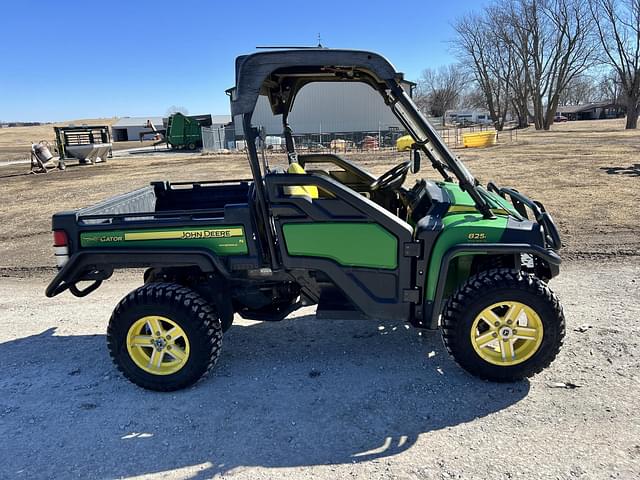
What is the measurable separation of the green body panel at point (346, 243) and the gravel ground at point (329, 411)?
3.01 ft

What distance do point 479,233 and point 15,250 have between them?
7.83 m

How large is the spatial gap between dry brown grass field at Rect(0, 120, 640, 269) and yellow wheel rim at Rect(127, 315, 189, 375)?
5.37 ft

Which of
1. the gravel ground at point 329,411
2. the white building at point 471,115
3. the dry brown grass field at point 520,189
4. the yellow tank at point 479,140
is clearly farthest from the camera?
the white building at point 471,115

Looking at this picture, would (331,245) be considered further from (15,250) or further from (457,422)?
(15,250)

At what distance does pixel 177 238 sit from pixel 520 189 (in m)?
10.4

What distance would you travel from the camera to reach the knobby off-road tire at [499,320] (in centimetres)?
332

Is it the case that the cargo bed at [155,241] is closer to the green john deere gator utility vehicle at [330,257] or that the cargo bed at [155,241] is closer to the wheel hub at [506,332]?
the green john deere gator utility vehicle at [330,257]

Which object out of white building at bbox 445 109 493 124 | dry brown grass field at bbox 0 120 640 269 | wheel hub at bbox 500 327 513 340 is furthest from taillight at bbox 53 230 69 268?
white building at bbox 445 109 493 124

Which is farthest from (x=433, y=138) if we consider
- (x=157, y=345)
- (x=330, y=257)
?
(x=157, y=345)

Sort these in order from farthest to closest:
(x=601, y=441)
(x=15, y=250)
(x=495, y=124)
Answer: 1. (x=495, y=124)
2. (x=15, y=250)
3. (x=601, y=441)

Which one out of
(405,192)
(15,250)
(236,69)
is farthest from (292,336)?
(15,250)

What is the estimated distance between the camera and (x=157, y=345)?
355 centimetres

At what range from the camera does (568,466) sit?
104 inches

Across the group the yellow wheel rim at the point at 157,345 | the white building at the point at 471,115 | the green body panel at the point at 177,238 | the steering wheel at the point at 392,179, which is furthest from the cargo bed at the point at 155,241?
the white building at the point at 471,115
